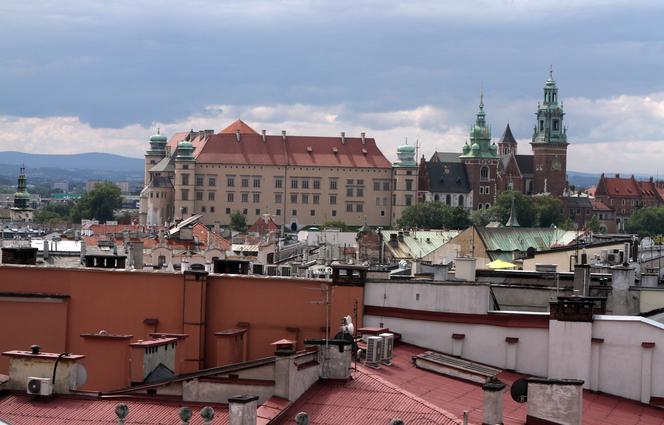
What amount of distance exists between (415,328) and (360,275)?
121cm

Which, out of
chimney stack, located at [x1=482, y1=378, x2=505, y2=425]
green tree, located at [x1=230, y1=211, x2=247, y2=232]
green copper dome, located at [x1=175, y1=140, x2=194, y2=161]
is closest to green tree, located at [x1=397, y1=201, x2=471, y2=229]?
green tree, located at [x1=230, y1=211, x2=247, y2=232]

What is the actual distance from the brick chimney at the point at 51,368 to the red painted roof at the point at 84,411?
16 cm

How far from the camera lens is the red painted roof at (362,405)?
1825 cm

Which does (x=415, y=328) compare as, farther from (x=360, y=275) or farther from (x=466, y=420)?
(x=466, y=420)

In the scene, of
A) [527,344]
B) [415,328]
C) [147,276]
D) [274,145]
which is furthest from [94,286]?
[274,145]

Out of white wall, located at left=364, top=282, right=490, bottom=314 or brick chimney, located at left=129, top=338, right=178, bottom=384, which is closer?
brick chimney, located at left=129, top=338, right=178, bottom=384

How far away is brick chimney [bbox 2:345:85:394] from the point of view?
18797mm

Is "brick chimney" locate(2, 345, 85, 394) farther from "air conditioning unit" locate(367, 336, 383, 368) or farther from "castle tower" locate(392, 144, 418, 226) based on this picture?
"castle tower" locate(392, 144, 418, 226)

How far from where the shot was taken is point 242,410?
53.6 feet

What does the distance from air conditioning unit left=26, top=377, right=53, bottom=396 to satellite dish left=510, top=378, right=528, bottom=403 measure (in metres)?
5.40

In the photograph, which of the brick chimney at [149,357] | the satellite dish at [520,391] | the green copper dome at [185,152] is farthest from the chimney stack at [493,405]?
the green copper dome at [185,152]

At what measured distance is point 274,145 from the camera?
192250 millimetres

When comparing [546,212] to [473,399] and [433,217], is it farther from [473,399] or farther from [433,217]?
[473,399]

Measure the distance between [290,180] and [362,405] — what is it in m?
173
